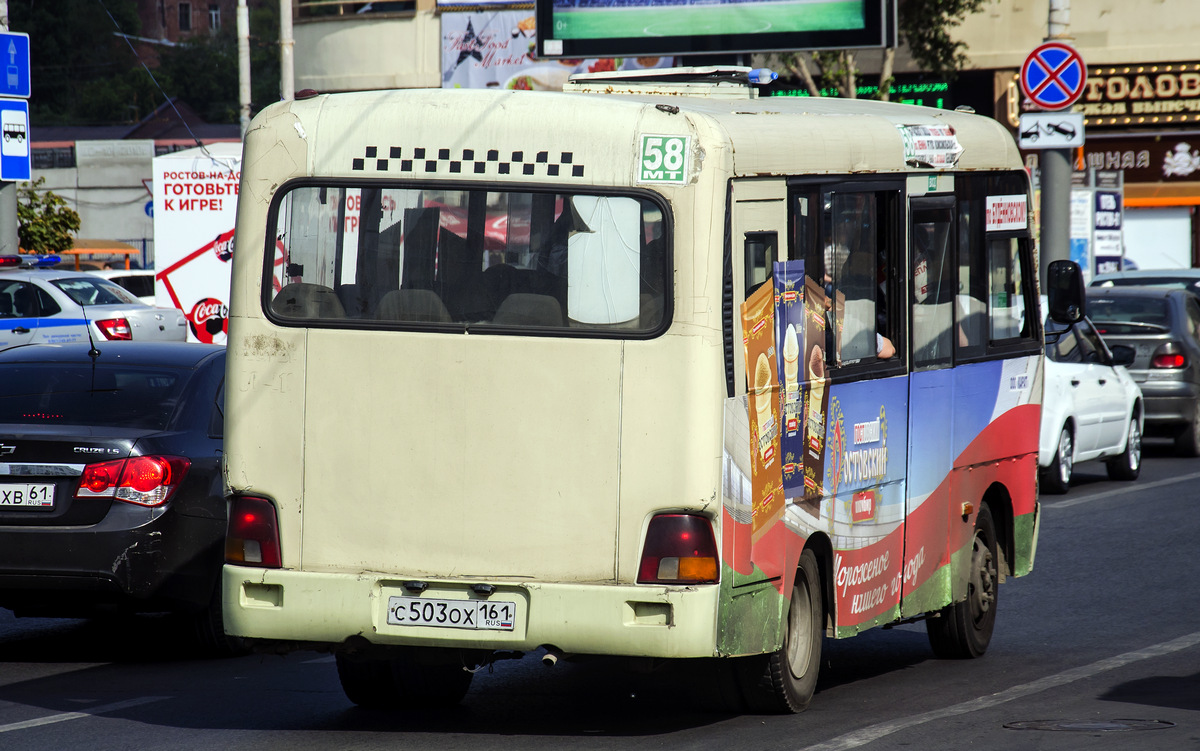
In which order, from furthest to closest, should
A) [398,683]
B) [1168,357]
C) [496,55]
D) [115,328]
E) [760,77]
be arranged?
1. [496,55]
2. [115,328]
3. [1168,357]
4. [760,77]
5. [398,683]

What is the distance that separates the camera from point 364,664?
303 inches

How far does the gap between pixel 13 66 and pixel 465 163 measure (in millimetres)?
14321

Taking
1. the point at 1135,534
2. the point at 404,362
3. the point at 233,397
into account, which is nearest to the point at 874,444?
the point at 404,362

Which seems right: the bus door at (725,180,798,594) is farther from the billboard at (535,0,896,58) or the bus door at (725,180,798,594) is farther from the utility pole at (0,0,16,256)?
the utility pole at (0,0,16,256)

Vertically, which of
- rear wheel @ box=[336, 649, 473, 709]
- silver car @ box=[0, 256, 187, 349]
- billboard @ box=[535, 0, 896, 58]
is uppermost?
billboard @ box=[535, 0, 896, 58]

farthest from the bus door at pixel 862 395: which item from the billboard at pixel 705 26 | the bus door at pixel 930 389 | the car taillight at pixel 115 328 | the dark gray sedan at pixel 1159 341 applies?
the car taillight at pixel 115 328

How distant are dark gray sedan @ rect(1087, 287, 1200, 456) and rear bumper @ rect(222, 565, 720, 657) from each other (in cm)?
1386

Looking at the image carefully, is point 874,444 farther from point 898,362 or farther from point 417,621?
point 417,621

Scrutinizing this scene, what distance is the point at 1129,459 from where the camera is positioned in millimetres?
17844

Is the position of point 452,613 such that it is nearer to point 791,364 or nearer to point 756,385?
point 756,385

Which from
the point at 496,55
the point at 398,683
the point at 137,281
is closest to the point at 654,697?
the point at 398,683

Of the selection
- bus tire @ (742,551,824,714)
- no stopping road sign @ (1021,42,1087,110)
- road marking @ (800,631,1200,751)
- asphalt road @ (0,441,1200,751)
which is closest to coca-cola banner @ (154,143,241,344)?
no stopping road sign @ (1021,42,1087,110)

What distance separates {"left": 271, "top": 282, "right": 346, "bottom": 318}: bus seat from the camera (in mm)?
6945

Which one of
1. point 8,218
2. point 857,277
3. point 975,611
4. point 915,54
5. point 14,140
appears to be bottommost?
point 975,611
